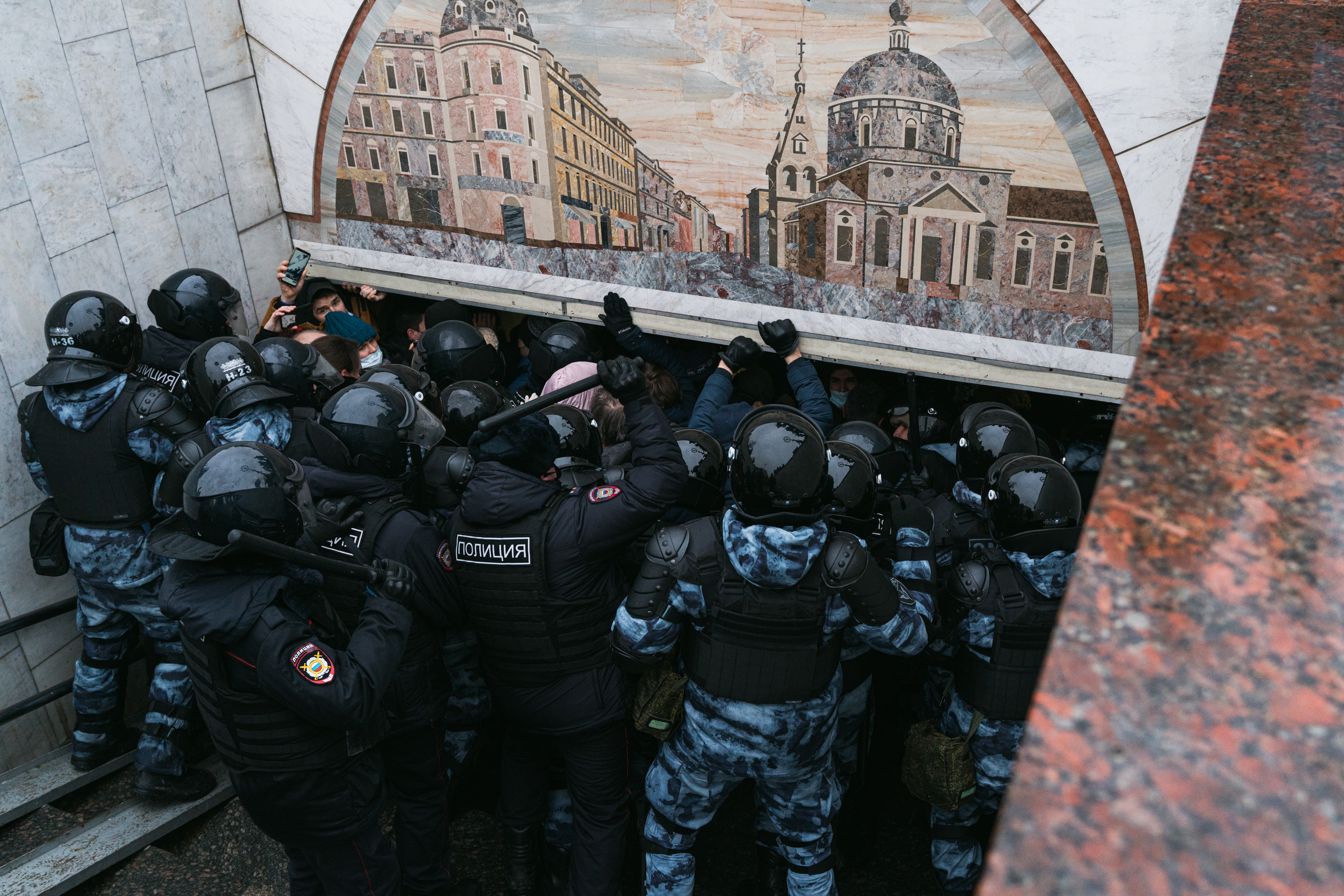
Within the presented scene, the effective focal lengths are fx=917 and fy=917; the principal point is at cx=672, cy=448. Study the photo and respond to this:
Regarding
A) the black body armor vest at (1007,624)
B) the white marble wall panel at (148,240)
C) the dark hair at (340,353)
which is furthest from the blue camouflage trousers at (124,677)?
the black body armor vest at (1007,624)

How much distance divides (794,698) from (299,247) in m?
4.63

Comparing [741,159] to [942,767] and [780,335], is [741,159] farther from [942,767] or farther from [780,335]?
[942,767]

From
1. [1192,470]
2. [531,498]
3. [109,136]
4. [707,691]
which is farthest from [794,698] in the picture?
[109,136]

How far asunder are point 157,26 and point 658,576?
426 cm

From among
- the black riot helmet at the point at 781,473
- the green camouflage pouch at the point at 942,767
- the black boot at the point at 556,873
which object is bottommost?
the black boot at the point at 556,873

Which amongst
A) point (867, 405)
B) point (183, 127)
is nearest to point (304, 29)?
point (183, 127)

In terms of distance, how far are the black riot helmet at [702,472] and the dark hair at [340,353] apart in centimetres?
199

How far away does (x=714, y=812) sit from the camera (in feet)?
9.84

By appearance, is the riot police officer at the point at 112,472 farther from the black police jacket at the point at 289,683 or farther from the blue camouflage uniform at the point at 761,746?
the blue camouflage uniform at the point at 761,746

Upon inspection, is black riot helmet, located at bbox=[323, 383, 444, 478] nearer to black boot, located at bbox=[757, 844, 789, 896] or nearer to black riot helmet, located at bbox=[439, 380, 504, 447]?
black riot helmet, located at bbox=[439, 380, 504, 447]

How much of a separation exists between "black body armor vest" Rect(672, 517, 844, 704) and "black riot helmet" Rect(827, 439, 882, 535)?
17.2 inches

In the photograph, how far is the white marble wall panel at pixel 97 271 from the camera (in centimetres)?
432

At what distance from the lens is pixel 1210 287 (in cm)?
156

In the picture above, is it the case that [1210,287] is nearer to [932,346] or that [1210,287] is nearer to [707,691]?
[707,691]
